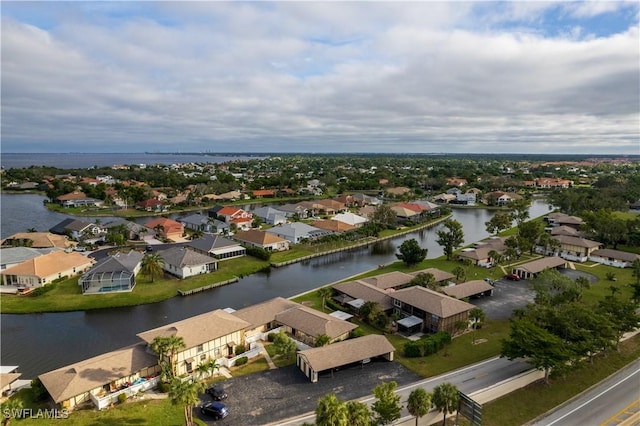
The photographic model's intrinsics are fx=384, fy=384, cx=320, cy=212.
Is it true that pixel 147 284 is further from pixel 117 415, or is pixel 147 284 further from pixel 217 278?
pixel 117 415

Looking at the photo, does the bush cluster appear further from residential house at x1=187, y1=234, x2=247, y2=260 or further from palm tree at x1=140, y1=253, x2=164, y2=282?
residential house at x1=187, y1=234, x2=247, y2=260

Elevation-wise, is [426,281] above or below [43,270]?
below

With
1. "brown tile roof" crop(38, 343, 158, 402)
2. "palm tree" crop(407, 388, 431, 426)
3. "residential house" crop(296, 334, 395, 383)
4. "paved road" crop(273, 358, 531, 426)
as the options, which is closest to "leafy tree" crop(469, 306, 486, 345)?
"paved road" crop(273, 358, 531, 426)

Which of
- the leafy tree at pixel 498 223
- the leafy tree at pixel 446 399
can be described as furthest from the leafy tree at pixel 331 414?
the leafy tree at pixel 498 223

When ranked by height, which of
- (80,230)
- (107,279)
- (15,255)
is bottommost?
(107,279)

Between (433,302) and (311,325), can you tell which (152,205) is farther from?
(433,302)

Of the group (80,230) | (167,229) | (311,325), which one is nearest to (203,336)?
(311,325)
